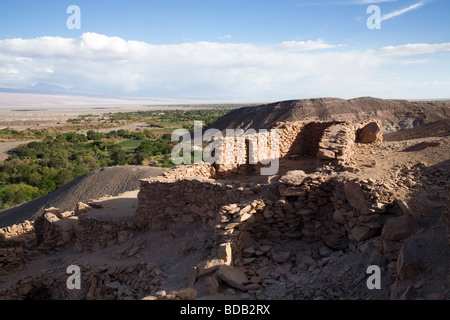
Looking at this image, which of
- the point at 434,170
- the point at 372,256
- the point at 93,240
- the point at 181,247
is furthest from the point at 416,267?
the point at 93,240

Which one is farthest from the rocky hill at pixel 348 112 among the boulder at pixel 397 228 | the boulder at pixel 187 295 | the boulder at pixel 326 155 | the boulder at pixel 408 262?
the boulder at pixel 187 295

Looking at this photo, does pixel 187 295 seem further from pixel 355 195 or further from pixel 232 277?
pixel 355 195

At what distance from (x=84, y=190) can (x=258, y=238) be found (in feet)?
52.1

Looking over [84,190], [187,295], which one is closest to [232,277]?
[187,295]

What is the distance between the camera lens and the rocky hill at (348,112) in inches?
1391

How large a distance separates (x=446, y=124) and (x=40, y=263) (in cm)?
1591

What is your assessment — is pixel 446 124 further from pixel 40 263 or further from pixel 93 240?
pixel 40 263

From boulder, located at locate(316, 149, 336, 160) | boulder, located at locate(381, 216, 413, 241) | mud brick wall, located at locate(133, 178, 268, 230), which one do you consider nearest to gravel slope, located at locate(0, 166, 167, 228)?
mud brick wall, located at locate(133, 178, 268, 230)

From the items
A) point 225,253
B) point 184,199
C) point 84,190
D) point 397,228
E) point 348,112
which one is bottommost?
point 84,190

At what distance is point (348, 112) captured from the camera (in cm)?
4062

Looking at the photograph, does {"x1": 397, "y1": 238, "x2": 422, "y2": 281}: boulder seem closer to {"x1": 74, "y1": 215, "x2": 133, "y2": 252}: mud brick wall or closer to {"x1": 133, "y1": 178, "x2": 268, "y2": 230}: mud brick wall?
{"x1": 133, "y1": 178, "x2": 268, "y2": 230}: mud brick wall

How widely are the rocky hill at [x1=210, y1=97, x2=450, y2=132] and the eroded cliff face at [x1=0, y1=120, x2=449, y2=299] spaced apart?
27272 mm

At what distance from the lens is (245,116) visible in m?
49.8

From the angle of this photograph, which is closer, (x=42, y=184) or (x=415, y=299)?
(x=415, y=299)
